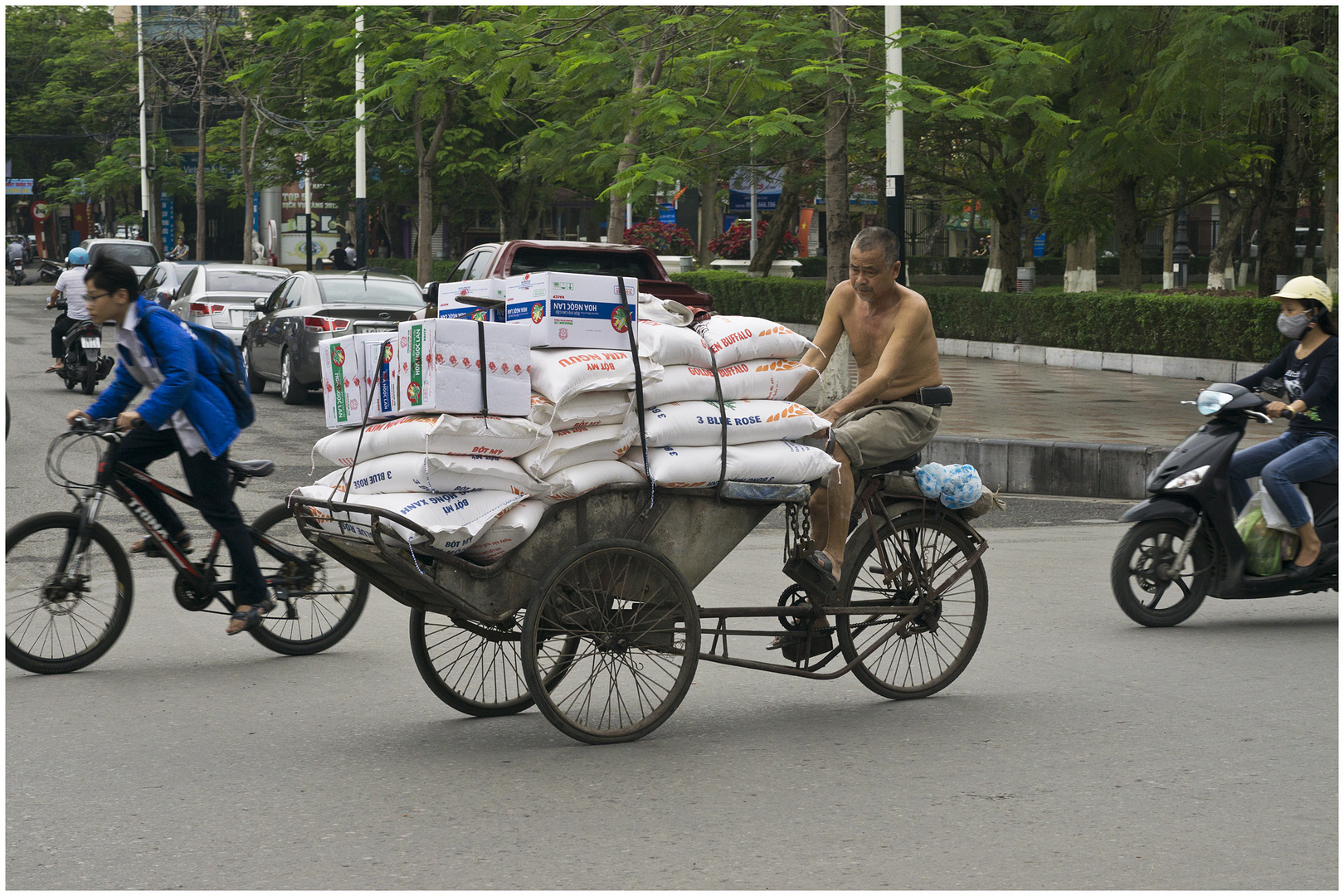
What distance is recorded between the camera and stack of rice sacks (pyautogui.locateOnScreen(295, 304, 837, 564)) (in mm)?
4656

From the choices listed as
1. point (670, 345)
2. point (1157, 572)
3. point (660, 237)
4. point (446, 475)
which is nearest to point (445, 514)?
point (446, 475)

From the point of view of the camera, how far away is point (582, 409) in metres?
4.78

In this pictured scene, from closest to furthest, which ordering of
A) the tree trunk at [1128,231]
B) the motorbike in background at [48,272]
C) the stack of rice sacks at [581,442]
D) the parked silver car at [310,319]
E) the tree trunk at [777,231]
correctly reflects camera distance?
the stack of rice sacks at [581,442]
the parked silver car at [310,319]
the tree trunk at [1128,231]
the tree trunk at [777,231]
the motorbike in background at [48,272]

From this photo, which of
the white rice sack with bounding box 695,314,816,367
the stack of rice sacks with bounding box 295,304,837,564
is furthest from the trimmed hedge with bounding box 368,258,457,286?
the stack of rice sacks with bounding box 295,304,837,564

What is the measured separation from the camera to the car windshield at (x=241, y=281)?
21.0 metres

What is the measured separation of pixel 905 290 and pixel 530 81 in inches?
476

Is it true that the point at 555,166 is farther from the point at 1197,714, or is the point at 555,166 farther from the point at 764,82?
the point at 1197,714

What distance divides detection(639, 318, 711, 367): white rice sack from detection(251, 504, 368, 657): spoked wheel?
75.7 inches

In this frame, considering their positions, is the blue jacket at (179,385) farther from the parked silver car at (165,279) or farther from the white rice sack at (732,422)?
the parked silver car at (165,279)

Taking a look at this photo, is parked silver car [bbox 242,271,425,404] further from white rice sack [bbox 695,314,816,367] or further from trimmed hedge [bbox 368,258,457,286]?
trimmed hedge [bbox 368,258,457,286]

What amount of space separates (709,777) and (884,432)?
4.97 ft

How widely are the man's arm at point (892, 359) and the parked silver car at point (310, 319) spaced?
33.5 ft

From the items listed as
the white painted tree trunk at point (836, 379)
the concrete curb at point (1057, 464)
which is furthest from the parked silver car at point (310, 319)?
the concrete curb at point (1057, 464)

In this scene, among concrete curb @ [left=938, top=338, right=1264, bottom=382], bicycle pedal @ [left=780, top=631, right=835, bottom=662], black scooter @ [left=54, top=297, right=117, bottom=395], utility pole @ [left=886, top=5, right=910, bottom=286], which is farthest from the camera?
concrete curb @ [left=938, top=338, right=1264, bottom=382]
